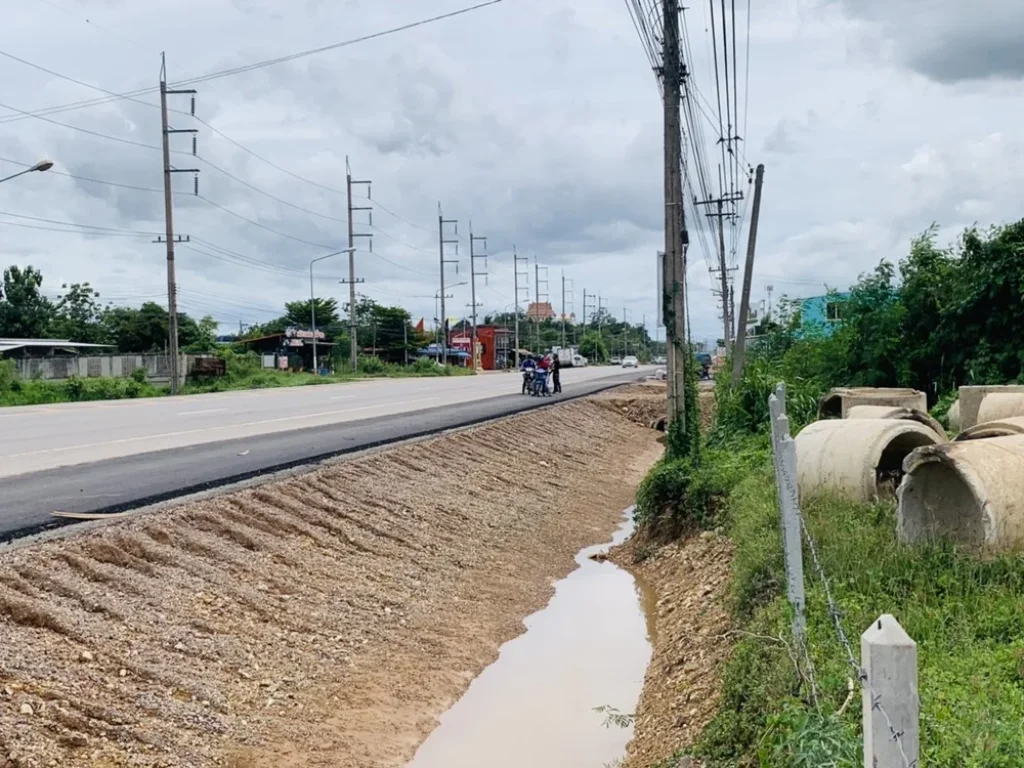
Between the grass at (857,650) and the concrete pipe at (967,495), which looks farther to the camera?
the concrete pipe at (967,495)

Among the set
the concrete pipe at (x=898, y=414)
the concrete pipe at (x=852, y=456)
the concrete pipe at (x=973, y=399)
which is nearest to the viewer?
Answer: the concrete pipe at (x=852, y=456)

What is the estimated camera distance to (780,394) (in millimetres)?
5211

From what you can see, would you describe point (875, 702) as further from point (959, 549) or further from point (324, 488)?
point (324, 488)

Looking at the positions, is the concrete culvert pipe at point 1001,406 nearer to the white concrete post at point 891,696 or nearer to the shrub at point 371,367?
the white concrete post at point 891,696

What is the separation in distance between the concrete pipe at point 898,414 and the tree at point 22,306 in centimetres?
6866

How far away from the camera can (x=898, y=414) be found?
11.5m

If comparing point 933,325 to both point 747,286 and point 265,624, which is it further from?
point 265,624

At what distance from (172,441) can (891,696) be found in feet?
48.4

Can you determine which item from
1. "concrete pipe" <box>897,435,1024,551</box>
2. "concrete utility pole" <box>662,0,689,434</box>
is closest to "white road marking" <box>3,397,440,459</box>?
"concrete utility pole" <box>662,0,689,434</box>

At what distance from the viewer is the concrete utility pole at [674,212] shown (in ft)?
46.7

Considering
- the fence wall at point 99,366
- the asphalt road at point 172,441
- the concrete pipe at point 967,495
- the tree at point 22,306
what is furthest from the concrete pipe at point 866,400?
the tree at point 22,306

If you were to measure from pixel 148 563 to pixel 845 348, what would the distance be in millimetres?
16166

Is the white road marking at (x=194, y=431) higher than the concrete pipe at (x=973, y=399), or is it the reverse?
the concrete pipe at (x=973, y=399)

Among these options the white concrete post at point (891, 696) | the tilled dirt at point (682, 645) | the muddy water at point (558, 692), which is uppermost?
the white concrete post at point (891, 696)
